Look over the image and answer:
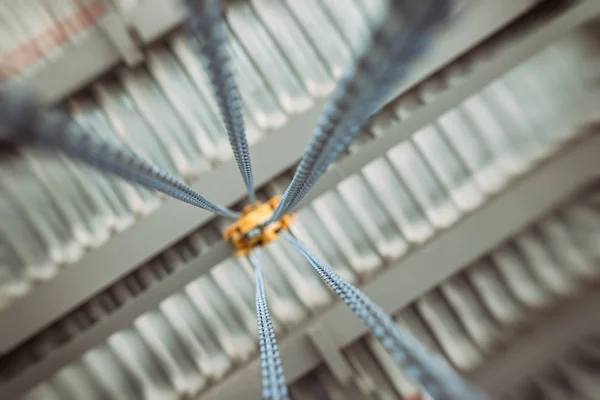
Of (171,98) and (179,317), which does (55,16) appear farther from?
(179,317)

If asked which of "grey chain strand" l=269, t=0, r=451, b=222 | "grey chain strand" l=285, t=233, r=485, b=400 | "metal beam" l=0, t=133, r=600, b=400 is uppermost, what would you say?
"grey chain strand" l=269, t=0, r=451, b=222

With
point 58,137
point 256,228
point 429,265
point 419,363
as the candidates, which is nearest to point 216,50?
point 58,137

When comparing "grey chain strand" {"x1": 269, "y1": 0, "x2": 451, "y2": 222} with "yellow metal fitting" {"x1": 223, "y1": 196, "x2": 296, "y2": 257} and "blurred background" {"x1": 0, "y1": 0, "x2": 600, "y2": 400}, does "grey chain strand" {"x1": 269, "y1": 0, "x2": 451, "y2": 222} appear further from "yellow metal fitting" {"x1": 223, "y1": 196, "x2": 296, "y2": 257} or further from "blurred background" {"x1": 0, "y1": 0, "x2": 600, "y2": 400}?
"blurred background" {"x1": 0, "y1": 0, "x2": 600, "y2": 400}

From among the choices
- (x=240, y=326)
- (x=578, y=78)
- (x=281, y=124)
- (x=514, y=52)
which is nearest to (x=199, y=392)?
(x=240, y=326)

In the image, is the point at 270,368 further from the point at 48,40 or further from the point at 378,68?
the point at 48,40

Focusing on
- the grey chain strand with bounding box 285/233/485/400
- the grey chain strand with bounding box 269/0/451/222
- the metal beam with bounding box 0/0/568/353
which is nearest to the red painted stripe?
the metal beam with bounding box 0/0/568/353
